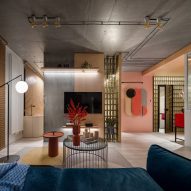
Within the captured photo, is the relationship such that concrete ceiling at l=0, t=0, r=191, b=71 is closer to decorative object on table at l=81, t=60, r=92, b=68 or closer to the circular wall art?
decorative object on table at l=81, t=60, r=92, b=68

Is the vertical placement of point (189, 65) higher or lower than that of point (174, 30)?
lower

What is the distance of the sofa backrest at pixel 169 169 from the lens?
124 centimetres

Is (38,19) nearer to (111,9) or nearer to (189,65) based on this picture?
(111,9)

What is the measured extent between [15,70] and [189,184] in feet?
18.9

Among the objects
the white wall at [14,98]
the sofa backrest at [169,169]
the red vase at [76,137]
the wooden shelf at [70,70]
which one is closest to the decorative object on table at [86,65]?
the wooden shelf at [70,70]

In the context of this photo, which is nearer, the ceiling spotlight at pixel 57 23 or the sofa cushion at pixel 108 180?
the sofa cushion at pixel 108 180

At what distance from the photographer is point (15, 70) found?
19.0 feet

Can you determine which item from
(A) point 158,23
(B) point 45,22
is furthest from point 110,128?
(B) point 45,22

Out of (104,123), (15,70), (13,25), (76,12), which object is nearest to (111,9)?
(76,12)

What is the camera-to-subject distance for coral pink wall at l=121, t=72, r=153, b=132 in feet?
28.4

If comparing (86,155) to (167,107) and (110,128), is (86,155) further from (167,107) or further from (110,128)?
(167,107)

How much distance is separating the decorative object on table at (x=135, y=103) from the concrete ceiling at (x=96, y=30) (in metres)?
2.41

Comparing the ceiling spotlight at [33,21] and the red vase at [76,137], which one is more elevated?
the ceiling spotlight at [33,21]

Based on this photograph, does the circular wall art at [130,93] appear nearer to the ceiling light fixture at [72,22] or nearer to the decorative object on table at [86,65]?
the decorative object on table at [86,65]
